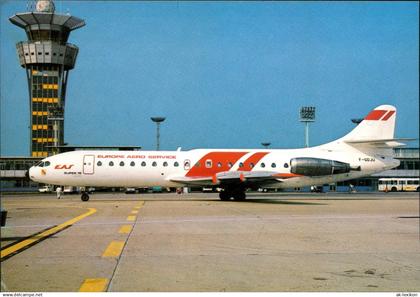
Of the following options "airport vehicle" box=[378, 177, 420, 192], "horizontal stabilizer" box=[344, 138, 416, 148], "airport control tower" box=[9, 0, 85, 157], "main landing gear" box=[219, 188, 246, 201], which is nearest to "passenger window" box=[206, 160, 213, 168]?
"main landing gear" box=[219, 188, 246, 201]

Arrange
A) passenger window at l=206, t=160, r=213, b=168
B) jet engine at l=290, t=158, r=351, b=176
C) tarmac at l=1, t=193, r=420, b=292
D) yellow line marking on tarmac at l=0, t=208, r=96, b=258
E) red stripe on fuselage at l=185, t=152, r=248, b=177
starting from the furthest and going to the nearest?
jet engine at l=290, t=158, r=351, b=176, passenger window at l=206, t=160, r=213, b=168, red stripe on fuselage at l=185, t=152, r=248, b=177, yellow line marking on tarmac at l=0, t=208, r=96, b=258, tarmac at l=1, t=193, r=420, b=292

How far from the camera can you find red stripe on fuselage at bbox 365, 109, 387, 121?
112ft

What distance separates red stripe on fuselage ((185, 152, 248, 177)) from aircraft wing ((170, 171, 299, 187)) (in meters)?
0.69

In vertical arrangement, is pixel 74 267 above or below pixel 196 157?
below

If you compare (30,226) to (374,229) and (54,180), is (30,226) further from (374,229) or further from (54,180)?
(54,180)

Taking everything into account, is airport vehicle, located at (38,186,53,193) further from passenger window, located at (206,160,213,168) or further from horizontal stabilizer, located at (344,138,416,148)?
horizontal stabilizer, located at (344,138,416,148)

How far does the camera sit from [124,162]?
3020 cm

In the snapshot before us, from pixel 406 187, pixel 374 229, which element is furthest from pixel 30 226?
pixel 406 187

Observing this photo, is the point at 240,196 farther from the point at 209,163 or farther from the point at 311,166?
the point at 311,166

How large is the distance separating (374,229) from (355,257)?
209 inches

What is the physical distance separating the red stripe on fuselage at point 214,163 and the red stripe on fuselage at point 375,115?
9.68 m

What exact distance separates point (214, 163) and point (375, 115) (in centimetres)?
1218

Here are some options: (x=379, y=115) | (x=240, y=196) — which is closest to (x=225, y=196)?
(x=240, y=196)

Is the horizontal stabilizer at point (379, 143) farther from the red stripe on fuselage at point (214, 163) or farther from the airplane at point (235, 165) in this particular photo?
the red stripe on fuselage at point (214, 163)
